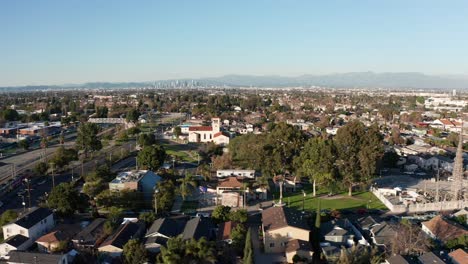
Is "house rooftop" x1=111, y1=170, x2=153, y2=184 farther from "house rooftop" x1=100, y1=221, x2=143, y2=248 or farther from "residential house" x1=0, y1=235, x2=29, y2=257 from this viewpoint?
"residential house" x1=0, y1=235, x2=29, y2=257

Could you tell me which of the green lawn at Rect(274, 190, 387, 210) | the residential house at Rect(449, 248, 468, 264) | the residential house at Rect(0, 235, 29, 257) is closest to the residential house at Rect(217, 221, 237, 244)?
the green lawn at Rect(274, 190, 387, 210)

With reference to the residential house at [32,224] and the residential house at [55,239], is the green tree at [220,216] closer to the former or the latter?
the residential house at [55,239]

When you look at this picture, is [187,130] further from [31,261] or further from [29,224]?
[31,261]

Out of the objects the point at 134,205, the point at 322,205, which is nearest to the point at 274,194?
the point at 322,205

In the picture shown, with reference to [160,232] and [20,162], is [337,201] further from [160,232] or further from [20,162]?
[20,162]

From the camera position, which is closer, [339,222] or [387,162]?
[339,222]

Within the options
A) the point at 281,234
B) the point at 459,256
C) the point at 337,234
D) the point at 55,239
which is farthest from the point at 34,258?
the point at 459,256
